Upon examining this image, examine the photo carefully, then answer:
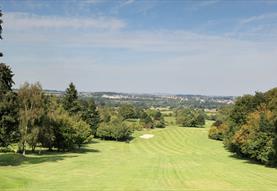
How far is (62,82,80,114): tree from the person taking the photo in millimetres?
81750

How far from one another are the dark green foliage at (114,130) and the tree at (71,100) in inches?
789

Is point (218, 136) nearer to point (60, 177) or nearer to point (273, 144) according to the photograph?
point (273, 144)

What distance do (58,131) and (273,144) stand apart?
116 ft

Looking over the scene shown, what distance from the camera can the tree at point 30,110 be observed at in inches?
2148

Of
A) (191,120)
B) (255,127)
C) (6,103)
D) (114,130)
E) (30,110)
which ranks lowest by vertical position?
(114,130)

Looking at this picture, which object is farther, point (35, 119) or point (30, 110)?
point (35, 119)

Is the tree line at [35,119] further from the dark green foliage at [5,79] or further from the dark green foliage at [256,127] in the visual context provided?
the dark green foliage at [256,127]

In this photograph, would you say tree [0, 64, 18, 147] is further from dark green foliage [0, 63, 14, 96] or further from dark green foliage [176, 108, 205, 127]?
dark green foliage [176, 108, 205, 127]

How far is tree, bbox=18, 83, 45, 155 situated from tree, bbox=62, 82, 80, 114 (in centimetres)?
2504

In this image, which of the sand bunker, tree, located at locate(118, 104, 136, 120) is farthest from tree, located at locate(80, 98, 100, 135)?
tree, located at locate(118, 104, 136, 120)

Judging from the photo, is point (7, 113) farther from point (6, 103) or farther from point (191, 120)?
point (191, 120)

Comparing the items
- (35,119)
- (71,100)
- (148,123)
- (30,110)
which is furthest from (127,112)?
(30,110)

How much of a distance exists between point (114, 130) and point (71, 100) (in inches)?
900

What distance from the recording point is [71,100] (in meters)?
83.1
